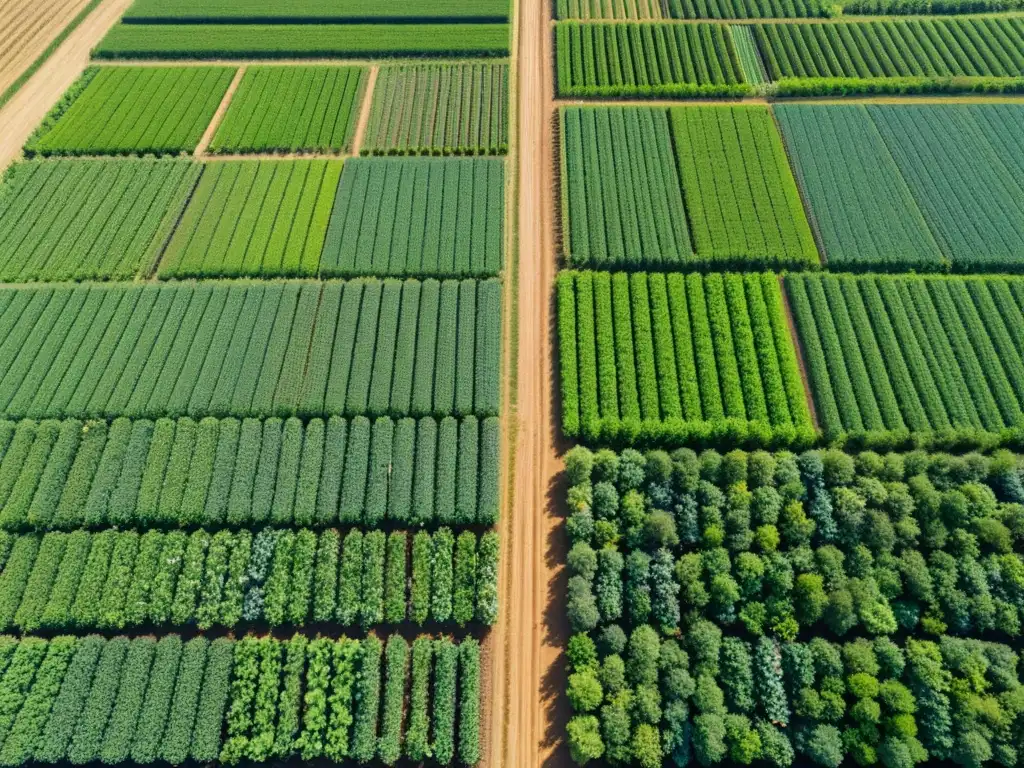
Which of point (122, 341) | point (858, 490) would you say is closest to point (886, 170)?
point (858, 490)

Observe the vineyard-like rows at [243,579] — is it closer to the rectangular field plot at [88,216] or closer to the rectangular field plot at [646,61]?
the rectangular field plot at [88,216]

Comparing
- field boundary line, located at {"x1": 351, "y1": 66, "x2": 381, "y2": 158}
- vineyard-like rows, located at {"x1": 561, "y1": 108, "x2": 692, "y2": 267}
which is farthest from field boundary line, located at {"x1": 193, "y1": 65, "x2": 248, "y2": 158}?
vineyard-like rows, located at {"x1": 561, "y1": 108, "x2": 692, "y2": 267}

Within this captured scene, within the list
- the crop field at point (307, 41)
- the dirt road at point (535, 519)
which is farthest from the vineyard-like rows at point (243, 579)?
the crop field at point (307, 41)

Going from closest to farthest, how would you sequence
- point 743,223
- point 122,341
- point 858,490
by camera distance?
point 858,490, point 122,341, point 743,223

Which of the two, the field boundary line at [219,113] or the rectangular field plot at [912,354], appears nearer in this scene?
the rectangular field plot at [912,354]

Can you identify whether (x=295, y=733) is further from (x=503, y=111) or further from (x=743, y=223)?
(x=503, y=111)

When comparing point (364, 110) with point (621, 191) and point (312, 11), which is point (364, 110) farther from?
point (621, 191)
